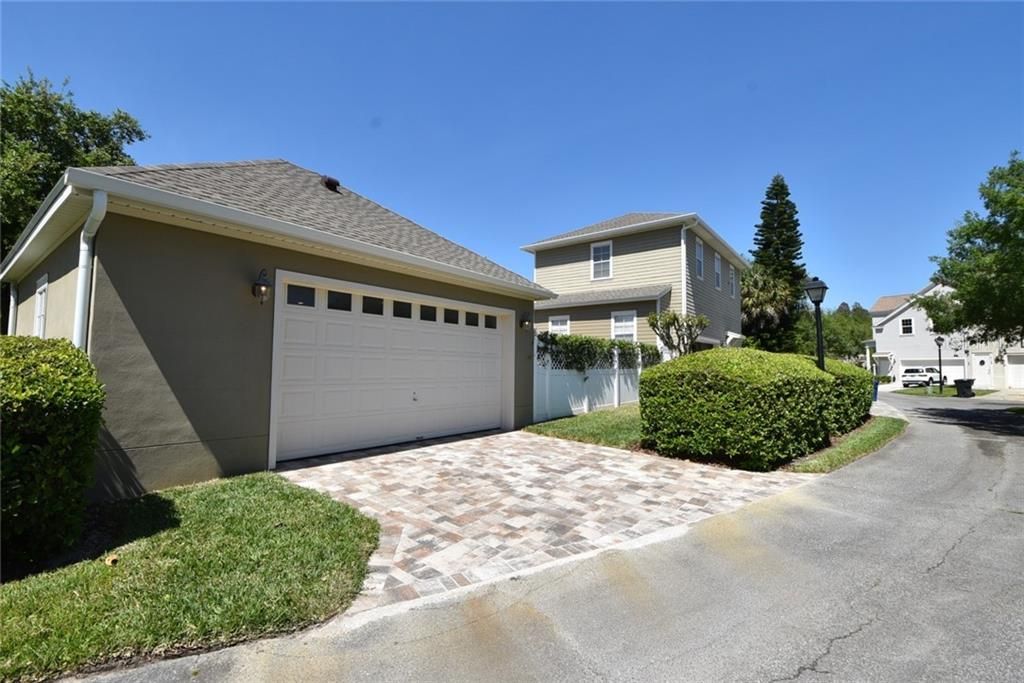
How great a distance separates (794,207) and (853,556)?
120ft

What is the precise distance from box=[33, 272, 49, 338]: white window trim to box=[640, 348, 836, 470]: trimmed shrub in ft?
31.2

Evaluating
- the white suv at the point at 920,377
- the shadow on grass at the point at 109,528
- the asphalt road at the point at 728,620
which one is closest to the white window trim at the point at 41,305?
the shadow on grass at the point at 109,528

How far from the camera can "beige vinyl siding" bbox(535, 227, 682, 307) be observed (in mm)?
16484

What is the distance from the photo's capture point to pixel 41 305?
7039 mm

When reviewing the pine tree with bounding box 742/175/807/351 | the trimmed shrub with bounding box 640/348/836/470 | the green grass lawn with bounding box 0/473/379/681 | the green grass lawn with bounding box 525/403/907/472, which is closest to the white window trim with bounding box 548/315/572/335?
the green grass lawn with bounding box 525/403/907/472

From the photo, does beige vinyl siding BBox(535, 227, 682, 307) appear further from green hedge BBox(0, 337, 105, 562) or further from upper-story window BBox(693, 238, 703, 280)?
green hedge BBox(0, 337, 105, 562)

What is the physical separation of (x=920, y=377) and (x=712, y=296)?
25.8m

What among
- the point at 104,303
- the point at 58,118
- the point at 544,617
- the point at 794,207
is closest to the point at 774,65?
the point at 544,617

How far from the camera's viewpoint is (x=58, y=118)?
678 inches

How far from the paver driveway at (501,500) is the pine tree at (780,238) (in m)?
30.7

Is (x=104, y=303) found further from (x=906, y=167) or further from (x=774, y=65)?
(x=906, y=167)

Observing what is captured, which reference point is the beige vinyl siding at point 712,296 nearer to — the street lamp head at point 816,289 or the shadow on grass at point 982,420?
the shadow on grass at point 982,420

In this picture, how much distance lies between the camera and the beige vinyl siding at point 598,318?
16.4 m

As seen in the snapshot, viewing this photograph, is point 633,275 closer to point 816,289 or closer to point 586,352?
point 586,352
